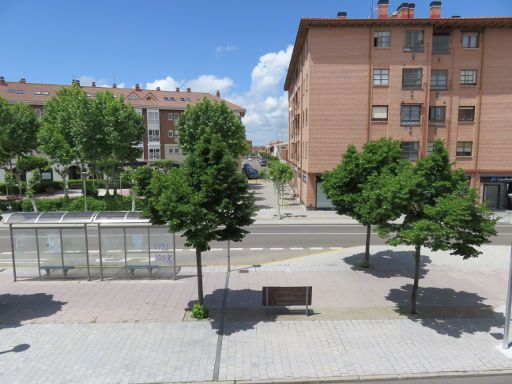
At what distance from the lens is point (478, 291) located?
41.1 ft

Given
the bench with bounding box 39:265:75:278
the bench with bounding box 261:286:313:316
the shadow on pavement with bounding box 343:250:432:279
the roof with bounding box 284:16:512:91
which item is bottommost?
the shadow on pavement with bounding box 343:250:432:279

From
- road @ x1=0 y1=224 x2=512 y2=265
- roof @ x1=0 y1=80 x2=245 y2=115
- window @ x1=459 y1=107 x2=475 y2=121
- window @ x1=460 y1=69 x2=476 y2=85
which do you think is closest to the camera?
road @ x1=0 y1=224 x2=512 y2=265

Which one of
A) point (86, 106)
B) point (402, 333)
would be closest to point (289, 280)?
point (402, 333)

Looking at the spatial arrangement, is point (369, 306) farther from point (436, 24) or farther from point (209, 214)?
point (436, 24)

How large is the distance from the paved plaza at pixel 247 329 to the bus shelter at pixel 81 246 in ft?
2.31

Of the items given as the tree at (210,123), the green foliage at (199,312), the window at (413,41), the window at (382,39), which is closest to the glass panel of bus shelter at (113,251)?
the green foliage at (199,312)

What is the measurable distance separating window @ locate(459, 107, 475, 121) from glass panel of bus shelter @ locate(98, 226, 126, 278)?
1102 inches

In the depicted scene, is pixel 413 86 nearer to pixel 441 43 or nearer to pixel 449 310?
pixel 441 43

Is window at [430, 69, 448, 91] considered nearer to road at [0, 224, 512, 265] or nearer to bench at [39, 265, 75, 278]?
road at [0, 224, 512, 265]

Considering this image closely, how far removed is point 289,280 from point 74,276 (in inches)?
315

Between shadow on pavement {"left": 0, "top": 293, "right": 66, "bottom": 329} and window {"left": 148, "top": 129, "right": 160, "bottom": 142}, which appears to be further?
window {"left": 148, "top": 129, "right": 160, "bottom": 142}

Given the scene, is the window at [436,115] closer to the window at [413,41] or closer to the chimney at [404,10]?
the window at [413,41]

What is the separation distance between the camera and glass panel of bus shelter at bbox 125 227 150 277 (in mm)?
13913

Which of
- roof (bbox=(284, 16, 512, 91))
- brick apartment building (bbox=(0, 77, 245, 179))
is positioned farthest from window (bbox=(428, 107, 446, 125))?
brick apartment building (bbox=(0, 77, 245, 179))
